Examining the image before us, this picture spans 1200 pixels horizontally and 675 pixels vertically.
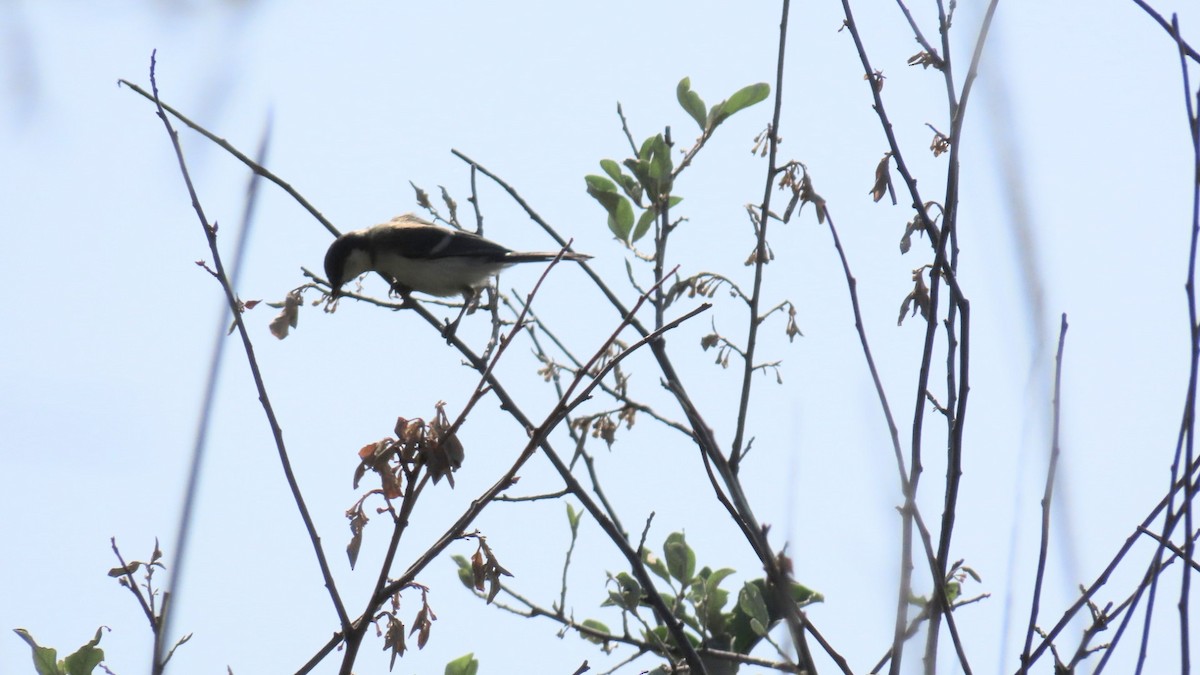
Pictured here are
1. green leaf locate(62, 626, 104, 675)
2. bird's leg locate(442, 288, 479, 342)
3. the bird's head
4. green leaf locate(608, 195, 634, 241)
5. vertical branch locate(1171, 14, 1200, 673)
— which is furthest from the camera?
the bird's head

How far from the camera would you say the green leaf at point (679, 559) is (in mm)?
3908

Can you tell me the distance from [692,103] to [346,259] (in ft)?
12.1

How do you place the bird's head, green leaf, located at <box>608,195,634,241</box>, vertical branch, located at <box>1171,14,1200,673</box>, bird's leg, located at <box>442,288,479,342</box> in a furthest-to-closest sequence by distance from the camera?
the bird's head, green leaf, located at <box>608,195,634,241</box>, bird's leg, located at <box>442,288,479,342</box>, vertical branch, located at <box>1171,14,1200,673</box>

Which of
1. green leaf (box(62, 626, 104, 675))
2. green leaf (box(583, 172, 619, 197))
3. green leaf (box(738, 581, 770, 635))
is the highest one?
green leaf (box(583, 172, 619, 197))

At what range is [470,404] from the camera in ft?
7.58

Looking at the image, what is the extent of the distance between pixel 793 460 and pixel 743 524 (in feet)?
2.13

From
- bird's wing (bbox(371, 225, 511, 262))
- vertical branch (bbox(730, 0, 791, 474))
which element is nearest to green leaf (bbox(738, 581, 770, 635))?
vertical branch (bbox(730, 0, 791, 474))

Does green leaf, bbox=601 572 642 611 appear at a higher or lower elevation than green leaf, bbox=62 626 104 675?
higher

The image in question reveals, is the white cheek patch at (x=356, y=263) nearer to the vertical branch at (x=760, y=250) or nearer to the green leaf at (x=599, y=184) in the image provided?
the green leaf at (x=599, y=184)

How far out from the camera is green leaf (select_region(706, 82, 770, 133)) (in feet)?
15.0

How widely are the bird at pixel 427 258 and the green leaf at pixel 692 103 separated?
313 centimetres

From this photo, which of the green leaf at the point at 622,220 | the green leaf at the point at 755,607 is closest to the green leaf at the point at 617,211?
the green leaf at the point at 622,220

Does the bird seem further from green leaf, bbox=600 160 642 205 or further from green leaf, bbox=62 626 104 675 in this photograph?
green leaf, bbox=62 626 104 675

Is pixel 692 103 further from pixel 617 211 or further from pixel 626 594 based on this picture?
pixel 626 594
